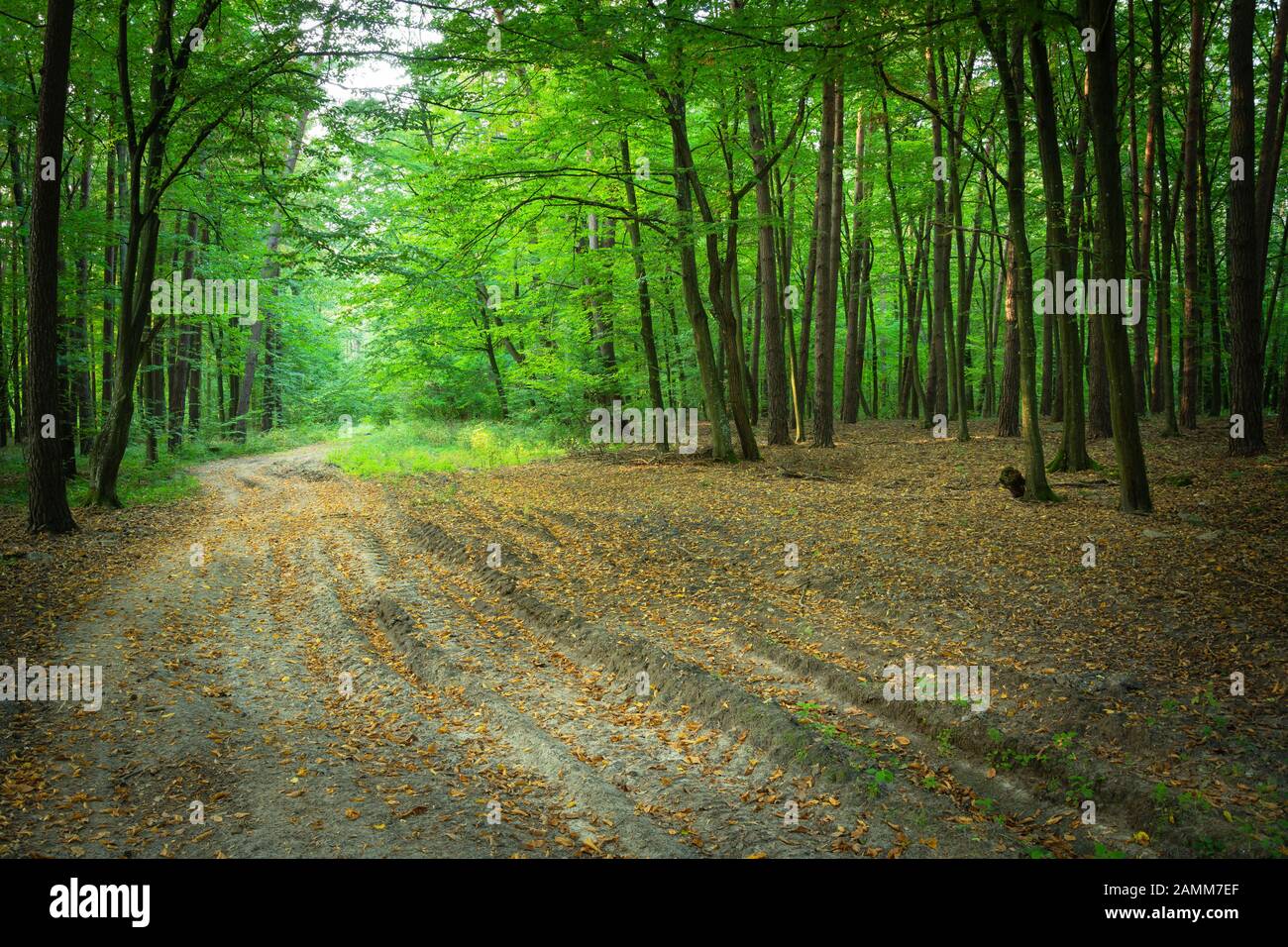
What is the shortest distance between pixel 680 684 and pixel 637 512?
5929mm

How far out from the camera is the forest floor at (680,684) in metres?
4.37

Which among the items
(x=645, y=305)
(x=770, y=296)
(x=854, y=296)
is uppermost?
(x=854, y=296)

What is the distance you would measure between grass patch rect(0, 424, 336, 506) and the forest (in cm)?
34

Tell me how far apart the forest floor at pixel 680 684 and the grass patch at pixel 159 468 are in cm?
516

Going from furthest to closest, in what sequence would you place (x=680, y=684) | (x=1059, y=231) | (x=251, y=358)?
1. (x=251, y=358)
2. (x=1059, y=231)
3. (x=680, y=684)

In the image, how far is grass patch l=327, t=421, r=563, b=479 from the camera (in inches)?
780

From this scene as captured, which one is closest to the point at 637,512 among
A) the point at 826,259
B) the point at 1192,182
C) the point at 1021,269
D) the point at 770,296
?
the point at 1021,269

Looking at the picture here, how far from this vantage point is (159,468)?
2148 centimetres

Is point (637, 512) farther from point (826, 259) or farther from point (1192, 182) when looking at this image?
point (1192, 182)

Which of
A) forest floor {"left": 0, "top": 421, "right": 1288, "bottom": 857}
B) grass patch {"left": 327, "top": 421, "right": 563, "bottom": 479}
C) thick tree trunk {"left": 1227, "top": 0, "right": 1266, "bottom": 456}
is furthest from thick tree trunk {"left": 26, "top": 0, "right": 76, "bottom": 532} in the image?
thick tree trunk {"left": 1227, "top": 0, "right": 1266, "bottom": 456}

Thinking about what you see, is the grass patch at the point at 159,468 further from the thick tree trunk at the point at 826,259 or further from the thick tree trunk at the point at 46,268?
the thick tree trunk at the point at 826,259

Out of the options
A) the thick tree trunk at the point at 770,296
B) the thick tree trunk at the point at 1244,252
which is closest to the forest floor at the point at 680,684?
the thick tree trunk at the point at 1244,252

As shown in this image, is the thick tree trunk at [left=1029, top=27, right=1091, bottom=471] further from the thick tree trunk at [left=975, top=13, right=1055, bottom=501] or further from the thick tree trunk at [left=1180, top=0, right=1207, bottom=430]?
the thick tree trunk at [left=1180, top=0, right=1207, bottom=430]
